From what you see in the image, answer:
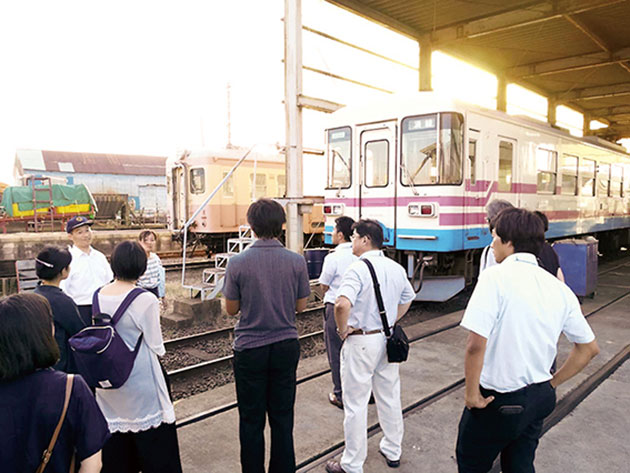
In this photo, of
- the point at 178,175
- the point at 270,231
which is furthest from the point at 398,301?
the point at 178,175

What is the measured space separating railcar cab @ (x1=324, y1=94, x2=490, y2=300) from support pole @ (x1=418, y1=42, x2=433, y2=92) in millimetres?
4343

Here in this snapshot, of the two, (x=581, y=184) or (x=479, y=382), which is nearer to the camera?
(x=479, y=382)

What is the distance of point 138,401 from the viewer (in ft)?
8.31

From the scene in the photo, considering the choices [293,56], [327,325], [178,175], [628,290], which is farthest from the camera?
[178,175]

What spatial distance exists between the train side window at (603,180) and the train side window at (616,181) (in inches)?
16.2

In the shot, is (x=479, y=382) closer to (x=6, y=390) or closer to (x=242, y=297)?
(x=242, y=297)

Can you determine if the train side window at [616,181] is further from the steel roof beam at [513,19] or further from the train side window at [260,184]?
the train side window at [260,184]


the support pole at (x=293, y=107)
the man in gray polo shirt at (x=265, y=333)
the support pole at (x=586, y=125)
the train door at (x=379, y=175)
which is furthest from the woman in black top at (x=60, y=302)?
the support pole at (x=586, y=125)

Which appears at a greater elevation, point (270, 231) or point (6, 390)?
point (270, 231)

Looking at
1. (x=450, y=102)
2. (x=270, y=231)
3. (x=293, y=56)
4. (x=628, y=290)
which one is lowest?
(x=628, y=290)

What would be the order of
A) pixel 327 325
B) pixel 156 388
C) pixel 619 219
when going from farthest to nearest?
pixel 619 219
pixel 327 325
pixel 156 388

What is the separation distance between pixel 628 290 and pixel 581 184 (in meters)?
3.04

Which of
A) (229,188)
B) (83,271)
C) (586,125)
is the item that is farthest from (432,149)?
(586,125)

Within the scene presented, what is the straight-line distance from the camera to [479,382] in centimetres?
227
